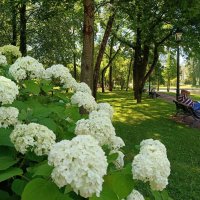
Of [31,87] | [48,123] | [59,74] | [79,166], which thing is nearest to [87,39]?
[59,74]

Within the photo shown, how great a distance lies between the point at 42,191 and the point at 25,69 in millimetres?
1872

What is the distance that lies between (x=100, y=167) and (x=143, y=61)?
2612 cm

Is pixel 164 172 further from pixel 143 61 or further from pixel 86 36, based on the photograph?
pixel 143 61

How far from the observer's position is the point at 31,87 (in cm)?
338

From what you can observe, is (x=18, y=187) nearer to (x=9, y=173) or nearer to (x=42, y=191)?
(x=9, y=173)

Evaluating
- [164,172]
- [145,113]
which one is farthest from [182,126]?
[164,172]

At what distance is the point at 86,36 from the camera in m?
10.6

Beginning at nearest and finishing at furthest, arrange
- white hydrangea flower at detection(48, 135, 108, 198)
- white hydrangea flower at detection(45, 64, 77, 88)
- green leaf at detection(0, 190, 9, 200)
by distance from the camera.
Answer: white hydrangea flower at detection(48, 135, 108, 198) → green leaf at detection(0, 190, 9, 200) → white hydrangea flower at detection(45, 64, 77, 88)

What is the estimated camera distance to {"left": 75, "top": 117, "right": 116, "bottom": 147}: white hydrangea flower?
2.46 meters

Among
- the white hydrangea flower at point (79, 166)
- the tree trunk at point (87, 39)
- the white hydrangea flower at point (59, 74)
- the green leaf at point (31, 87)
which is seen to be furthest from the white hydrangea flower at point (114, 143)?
the tree trunk at point (87, 39)

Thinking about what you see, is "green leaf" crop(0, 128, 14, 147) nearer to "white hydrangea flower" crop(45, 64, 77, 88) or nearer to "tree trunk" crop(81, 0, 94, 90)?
"white hydrangea flower" crop(45, 64, 77, 88)

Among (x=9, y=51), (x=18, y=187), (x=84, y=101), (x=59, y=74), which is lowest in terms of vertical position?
(x=18, y=187)

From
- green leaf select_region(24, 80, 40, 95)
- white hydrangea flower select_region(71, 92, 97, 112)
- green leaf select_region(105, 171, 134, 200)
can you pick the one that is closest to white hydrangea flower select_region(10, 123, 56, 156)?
green leaf select_region(105, 171, 134, 200)

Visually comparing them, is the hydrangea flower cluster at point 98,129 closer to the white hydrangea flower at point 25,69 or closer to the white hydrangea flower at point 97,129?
the white hydrangea flower at point 97,129
